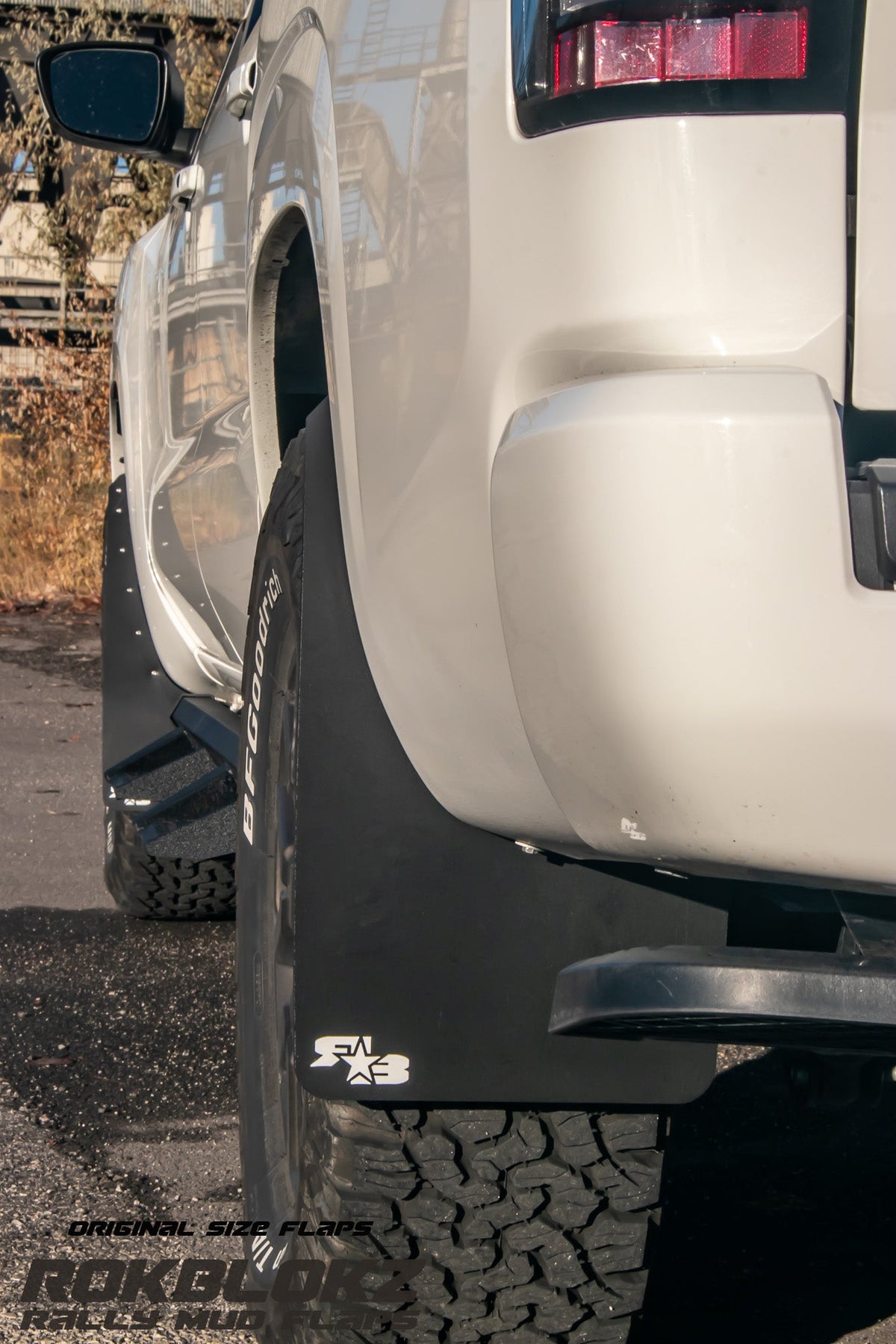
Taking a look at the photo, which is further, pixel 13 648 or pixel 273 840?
pixel 13 648

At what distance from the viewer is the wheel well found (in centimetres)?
222

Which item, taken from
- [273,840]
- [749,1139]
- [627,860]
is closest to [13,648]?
[749,1139]

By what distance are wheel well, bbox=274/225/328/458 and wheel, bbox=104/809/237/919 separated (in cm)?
148

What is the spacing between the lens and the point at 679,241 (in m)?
1.18

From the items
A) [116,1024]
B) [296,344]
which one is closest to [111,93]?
[296,344]

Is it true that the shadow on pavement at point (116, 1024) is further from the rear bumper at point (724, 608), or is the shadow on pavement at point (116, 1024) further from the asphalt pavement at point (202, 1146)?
the rear bumper at point (724, 608)

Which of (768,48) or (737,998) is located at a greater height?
(768,48)

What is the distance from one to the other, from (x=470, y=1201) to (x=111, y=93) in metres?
2.43

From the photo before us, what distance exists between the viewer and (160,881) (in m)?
3.76

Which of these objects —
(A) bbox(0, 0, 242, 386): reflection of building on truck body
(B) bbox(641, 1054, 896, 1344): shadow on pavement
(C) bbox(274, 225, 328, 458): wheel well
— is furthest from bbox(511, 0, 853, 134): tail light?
(A) bbox(0, 0, 242, 386): reflection of building on truck body

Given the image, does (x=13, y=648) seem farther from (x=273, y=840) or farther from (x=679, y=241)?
(x=679, y=241)

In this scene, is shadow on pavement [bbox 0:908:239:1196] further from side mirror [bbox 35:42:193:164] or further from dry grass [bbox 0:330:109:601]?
dry grass [bbox 0:330:109:601]

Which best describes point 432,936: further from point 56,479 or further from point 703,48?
point 56,479

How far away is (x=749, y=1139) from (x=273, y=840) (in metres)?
1.38
